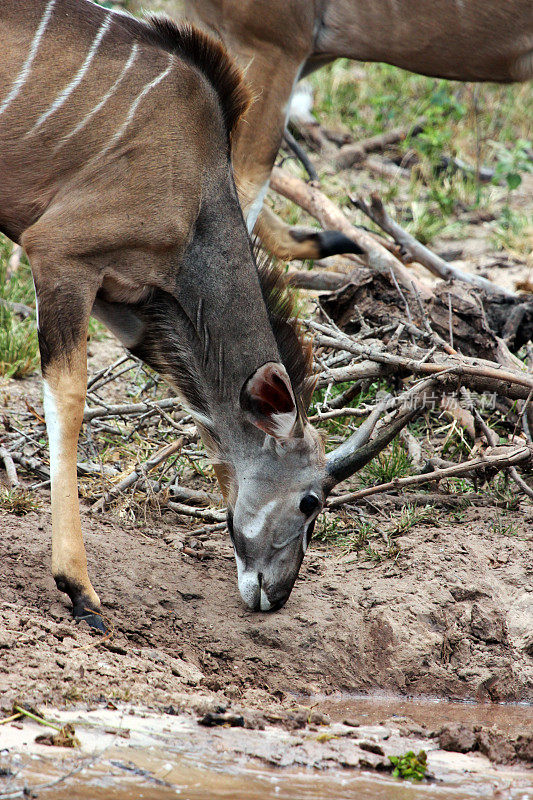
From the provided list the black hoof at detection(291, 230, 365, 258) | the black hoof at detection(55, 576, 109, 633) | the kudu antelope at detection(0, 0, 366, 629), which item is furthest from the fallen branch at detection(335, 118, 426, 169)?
the black hoof at detection(55, 576, 109, 633)

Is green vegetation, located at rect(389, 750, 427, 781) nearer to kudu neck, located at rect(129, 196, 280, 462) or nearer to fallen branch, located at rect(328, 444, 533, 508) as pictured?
kudu neck, located at rect(129, 196, 280, 462)

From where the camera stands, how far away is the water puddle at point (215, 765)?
262 centimetres

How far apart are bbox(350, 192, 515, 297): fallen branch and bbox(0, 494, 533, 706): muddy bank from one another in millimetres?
2023

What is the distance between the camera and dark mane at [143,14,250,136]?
422cm

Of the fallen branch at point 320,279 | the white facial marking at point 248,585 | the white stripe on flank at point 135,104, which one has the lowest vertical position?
the white facial marking at point 248,585

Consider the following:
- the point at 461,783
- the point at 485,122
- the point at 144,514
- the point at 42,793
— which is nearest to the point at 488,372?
the point at 144,514

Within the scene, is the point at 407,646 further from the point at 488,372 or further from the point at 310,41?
the point at 310,41

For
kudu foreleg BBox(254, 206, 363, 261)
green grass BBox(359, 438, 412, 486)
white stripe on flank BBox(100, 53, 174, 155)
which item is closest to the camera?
white stripe on flank BBox(100, 53, 174, 155)

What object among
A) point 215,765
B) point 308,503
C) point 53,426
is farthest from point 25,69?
point 215,765

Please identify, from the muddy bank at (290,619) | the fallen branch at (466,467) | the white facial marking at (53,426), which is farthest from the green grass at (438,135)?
the white facial marking at (53,426)

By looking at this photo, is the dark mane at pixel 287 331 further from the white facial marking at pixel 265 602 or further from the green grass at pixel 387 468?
the green grass at pixel 387 468

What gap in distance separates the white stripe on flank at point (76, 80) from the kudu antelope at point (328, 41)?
1445mm

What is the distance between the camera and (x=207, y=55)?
4227mm

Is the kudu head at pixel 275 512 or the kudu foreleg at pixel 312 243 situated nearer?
the kudu head at pixel 275 512
